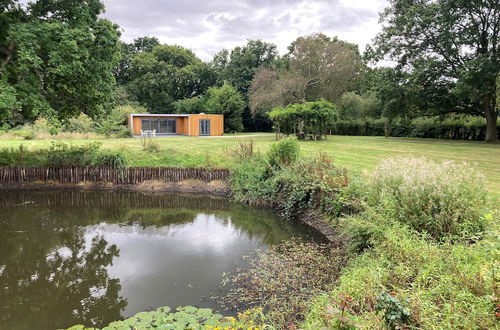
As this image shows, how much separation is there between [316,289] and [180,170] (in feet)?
26.4

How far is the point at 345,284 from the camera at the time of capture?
3.29m

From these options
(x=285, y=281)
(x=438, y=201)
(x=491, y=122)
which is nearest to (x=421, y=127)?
(x=491, y=122)

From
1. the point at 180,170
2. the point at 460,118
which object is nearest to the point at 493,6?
the point at 460,118

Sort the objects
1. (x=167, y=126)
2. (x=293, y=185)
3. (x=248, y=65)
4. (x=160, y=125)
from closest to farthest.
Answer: (x=293, y=185) → (x=160, y=125) → (x=167, y=126) → (x=248, y=65)

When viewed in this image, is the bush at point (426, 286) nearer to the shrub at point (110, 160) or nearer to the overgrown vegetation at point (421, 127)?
the shrub at point (110, 160)

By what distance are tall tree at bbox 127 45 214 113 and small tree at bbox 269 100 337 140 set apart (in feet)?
64.8

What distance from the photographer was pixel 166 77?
36500mm

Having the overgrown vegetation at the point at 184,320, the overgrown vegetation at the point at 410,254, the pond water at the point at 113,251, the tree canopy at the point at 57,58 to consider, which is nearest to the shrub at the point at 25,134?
the tree canopy at the point at 57,58

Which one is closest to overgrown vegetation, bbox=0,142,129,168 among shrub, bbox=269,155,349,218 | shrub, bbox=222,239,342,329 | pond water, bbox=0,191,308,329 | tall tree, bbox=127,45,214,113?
pond water, bbox=0,191,308,329

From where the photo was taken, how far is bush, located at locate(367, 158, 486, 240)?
3988mm

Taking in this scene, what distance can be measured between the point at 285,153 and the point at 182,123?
76.8 feet

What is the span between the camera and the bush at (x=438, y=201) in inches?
157

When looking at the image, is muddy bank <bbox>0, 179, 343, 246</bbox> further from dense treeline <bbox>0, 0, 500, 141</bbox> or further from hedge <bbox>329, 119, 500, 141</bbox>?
hedge <bbox>329, 119, 500, 141</bbox>

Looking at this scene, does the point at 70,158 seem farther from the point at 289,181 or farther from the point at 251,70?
the point at 251,70
